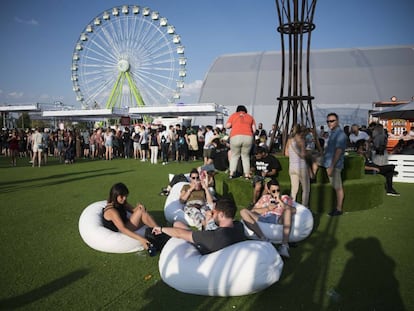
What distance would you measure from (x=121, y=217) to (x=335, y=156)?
3663mm

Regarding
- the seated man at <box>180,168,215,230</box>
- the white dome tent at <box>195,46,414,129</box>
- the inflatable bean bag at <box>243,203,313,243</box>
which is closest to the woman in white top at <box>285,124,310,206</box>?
the inflatable bean bag at <box>243,203,313,243</box>

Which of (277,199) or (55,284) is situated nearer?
(55,284)

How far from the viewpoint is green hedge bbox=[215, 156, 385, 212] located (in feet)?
20.1

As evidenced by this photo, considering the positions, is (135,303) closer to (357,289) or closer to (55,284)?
(55,284)

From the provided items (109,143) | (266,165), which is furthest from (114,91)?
(266,165)

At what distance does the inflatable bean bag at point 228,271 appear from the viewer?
298cm

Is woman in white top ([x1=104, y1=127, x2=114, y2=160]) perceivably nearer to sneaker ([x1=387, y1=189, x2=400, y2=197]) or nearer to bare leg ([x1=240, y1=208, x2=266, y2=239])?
sneaker ([x1=387, y1=189, x2=400, y2=197])

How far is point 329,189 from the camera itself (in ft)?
20.1

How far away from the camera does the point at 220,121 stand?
79.0ft

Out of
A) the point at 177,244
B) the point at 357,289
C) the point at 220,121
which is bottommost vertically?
the point at 357,289

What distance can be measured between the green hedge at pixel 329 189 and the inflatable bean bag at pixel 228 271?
3.22 meters

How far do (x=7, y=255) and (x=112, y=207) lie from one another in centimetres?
140

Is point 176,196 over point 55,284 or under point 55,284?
over

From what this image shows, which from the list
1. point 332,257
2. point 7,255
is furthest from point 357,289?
point 7,255
